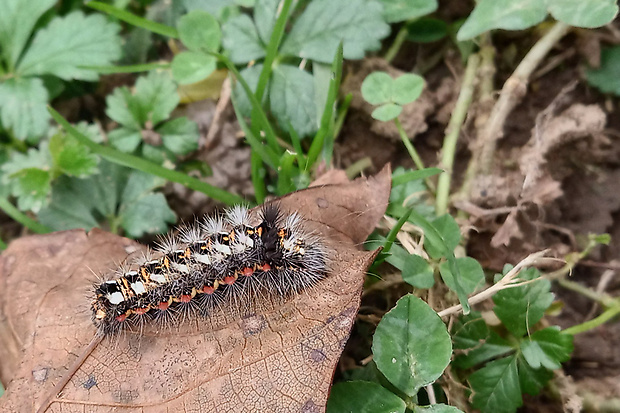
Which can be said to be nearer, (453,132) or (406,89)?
(406,89)

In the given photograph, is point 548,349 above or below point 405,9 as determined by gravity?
below

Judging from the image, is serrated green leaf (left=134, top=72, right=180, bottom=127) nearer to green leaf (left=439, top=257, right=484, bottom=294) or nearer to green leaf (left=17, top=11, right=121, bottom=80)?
green leaf (left=17, top=11, right=121, bottom=80)

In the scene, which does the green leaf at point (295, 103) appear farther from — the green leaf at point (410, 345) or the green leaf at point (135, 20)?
the green leaf at point (410, 345)

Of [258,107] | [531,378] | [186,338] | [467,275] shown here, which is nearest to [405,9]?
[258,107]

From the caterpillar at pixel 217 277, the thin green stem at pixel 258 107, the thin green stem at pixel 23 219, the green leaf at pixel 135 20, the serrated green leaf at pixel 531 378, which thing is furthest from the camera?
the green leaf at pixel 135 20

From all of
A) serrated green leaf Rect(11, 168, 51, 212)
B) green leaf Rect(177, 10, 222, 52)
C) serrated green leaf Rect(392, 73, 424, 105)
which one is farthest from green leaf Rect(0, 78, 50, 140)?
serrated green leaf Rect(392, 73, 424, 105)

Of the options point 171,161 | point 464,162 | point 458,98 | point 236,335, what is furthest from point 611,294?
point 171,161

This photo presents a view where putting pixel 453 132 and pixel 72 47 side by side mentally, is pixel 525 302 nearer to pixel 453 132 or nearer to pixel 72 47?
pixel 453 132

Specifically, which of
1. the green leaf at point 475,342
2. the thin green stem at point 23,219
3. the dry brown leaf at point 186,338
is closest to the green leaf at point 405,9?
the dry brown leaf at point 186,338
